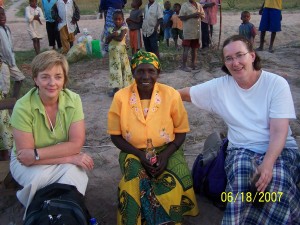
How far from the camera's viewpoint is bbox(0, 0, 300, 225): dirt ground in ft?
10.2

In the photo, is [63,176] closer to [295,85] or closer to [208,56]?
[295,85]

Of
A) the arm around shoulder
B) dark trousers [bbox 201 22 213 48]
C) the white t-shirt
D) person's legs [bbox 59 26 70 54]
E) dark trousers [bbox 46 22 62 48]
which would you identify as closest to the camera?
the white t-shirt

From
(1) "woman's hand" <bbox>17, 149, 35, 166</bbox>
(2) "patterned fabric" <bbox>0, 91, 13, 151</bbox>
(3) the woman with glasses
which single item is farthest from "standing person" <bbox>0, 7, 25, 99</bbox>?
(3) the woman with glasses

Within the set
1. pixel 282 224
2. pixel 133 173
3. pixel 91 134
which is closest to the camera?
pixel 282 224

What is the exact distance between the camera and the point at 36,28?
947 centimetres

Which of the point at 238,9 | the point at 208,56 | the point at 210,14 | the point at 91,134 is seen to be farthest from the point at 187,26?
the point at 238,9

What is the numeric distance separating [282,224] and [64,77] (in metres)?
1.80

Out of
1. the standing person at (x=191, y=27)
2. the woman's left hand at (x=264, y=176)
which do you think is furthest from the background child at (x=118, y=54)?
the woman's left hand at (x=264, y=176)

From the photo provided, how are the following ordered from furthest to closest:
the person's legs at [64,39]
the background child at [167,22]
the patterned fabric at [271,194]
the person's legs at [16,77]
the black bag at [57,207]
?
the background child at [167,22] < the person's legs at [64,39] < the person's legs at [16,77] < the patterned fabric at [271,194] < the black bag at [57,207]

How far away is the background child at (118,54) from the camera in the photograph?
223 inches

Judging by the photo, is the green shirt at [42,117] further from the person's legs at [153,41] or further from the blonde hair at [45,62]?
the person's legs at [153,41]

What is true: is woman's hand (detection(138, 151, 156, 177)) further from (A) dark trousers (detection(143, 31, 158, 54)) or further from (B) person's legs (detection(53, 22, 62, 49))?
(B) person's legs (detection(53, 22, 62, 49))

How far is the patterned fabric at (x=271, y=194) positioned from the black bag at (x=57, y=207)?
945 millimetres

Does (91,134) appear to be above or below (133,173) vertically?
below
